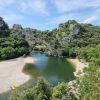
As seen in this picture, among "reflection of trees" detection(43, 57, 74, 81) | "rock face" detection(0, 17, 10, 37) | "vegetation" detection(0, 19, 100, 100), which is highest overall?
"rock face" detection(0, 17, 10, 37)

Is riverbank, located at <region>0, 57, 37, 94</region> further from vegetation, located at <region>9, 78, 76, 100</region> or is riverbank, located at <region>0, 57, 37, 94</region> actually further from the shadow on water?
vegetation, located at <region>9, 78, 76, 100</region>

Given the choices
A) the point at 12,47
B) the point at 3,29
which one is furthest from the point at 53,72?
the point at 3,29

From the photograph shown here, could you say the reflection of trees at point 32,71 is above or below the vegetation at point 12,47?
below

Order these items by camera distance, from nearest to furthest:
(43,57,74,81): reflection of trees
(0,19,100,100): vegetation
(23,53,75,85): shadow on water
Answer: (23,53,75,85): shadow on water
(43,57,74,81): reflection of trees
(0,19,100,100): vegetation

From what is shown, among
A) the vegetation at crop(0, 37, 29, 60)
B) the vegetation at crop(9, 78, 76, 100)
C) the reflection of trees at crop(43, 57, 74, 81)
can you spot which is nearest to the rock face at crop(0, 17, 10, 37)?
the vegetation at crop(0, 37, 29, 60)

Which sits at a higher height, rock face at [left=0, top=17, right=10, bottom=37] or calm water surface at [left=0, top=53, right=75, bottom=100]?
rock face at [left=0, top=17, right=10, bottom=37]

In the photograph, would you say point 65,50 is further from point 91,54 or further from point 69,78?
point 69,78

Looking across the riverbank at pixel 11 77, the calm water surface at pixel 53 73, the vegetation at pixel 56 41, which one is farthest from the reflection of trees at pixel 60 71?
the vegetation at pixel 56 41

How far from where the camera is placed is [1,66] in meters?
96.9

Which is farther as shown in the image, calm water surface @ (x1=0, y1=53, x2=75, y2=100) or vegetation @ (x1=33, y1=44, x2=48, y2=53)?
vegetation @ (x1=33, y1=44, x2=48, y2=53)

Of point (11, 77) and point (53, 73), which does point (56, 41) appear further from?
point (11, 77)

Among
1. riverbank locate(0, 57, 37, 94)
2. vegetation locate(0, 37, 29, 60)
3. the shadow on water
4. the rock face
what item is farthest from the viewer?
the rock face

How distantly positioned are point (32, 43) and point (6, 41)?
22602 millimetres

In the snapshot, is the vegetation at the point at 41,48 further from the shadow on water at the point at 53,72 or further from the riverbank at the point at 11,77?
the riverbank at the point at 11,77
